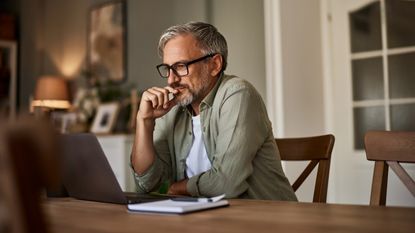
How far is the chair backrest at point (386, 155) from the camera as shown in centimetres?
132

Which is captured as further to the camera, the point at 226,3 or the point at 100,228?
the point at 226,3

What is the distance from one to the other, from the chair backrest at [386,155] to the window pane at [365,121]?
5.62 feet

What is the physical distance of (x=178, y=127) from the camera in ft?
6.07

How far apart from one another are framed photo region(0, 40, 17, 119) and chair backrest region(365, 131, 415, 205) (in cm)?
534

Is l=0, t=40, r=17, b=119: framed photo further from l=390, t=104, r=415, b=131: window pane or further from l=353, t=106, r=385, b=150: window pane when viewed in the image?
l=390, t=104, r=415, b=131: window pane

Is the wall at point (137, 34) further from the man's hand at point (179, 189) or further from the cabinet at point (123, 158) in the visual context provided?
the man's hand at point (179, 189)

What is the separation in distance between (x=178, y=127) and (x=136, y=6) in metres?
2.87

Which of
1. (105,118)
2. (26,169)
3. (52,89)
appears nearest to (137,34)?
(105,118)

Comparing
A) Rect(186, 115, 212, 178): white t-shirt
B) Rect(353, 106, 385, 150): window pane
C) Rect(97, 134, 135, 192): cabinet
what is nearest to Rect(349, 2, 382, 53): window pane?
Rect(353, 106, 385, 150): window pane

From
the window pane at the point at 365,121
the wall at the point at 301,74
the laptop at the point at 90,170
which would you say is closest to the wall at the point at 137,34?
the wall at the point at 301,74

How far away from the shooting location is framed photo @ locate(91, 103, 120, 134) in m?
4.27

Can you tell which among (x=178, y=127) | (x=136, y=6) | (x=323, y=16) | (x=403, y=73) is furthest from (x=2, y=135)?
(x=136, y=6)

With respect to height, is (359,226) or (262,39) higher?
(262,39)

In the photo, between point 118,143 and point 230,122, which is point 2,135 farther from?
point 118,143
